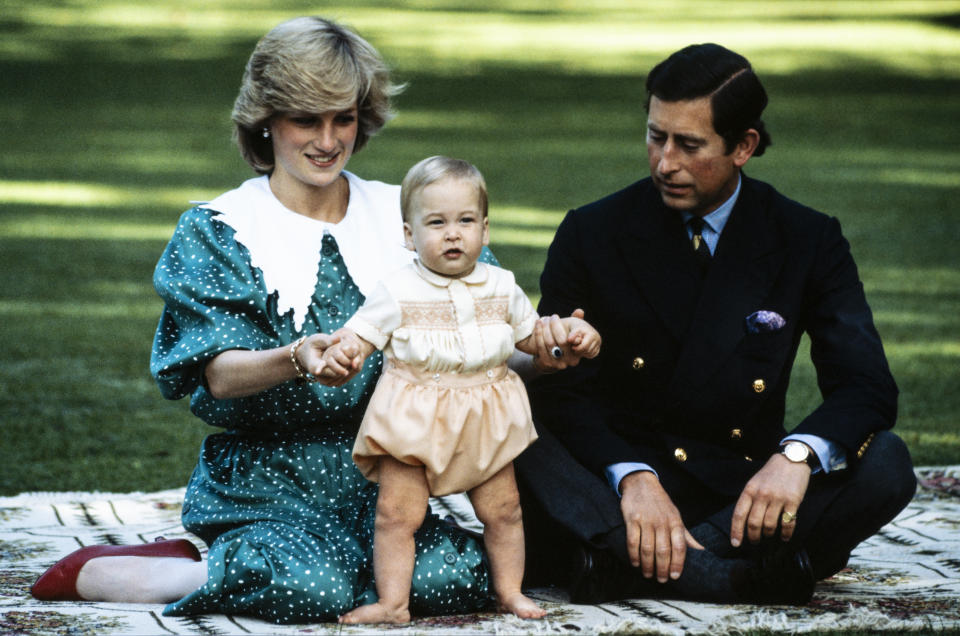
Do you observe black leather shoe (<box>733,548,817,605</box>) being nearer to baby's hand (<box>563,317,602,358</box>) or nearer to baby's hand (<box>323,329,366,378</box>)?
baby's hand (<box>563,317,602,358</box>)

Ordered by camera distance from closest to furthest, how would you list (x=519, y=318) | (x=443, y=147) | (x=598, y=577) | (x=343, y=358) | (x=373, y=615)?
(x=343, y=358) < (x=373, y=615) < (x=519, y=318) < (x=598, y=577) < (x=443, y=147)

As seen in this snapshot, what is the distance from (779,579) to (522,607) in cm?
65

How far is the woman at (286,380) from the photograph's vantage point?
3.75 metres

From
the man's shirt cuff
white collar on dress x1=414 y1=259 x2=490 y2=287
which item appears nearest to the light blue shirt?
the man's shirt cuff

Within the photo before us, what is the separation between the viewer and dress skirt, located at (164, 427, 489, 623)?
3707 millimetres

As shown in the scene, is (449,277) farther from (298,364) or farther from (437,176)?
(298,364)

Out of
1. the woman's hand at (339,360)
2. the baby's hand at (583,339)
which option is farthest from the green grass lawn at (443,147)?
the baby's hand at (583,339)

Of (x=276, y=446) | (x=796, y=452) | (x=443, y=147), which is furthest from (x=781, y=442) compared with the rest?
(x=443, y=147)

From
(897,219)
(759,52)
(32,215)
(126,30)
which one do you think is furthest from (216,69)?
(897,219)

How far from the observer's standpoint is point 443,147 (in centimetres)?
1484

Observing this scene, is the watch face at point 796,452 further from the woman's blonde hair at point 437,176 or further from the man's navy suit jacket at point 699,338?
the woman's blonde hair at point 437,176

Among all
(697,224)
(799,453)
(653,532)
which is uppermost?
(697,224)

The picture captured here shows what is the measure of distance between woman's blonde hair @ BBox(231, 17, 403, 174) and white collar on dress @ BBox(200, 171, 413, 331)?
0.19 m

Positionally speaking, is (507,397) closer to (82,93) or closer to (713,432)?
(713,432)
